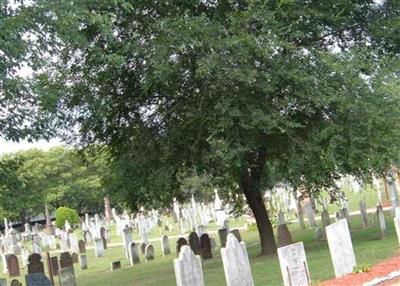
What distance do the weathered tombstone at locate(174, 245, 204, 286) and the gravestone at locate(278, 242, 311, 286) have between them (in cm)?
140

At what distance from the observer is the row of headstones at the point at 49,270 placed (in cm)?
1304

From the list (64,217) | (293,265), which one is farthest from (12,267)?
(64,217)

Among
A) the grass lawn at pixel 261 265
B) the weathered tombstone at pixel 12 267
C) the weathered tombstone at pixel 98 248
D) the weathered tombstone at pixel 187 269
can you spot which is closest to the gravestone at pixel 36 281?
the grass lawn at pixel 261 265

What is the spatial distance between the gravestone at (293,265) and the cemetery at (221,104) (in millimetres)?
25

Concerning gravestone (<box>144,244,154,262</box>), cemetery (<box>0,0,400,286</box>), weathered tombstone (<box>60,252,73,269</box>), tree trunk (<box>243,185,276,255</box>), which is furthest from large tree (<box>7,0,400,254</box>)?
gravestone (<box>144,244,154,262</box>)

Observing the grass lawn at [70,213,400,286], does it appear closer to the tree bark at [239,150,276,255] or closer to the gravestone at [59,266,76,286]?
the tree bark at [239,150,276,255]

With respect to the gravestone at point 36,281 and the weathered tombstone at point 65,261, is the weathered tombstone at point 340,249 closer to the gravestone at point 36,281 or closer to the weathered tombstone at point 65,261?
the gravestone at point 36,281

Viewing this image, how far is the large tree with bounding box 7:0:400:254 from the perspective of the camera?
14375mm

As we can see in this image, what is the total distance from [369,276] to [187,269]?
3100 mm

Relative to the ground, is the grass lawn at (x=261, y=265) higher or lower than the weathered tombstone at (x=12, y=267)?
lower

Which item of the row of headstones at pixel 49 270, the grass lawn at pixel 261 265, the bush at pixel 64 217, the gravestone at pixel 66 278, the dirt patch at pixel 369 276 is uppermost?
the bush at pixel 64 217

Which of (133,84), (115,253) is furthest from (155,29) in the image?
(115,253)

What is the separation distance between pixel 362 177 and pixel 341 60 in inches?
130

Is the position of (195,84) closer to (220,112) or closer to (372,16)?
(220,112)
